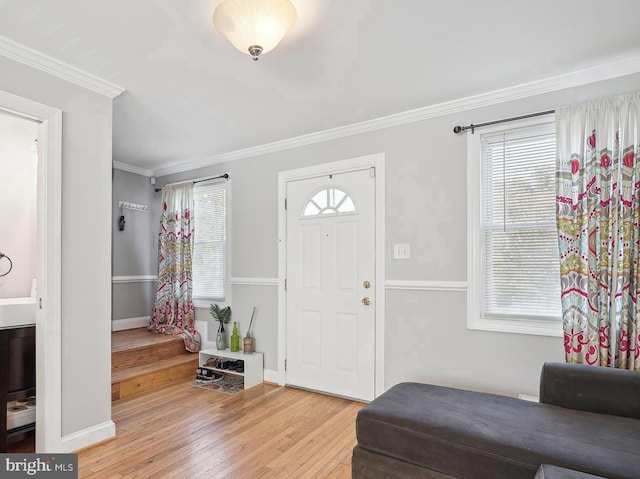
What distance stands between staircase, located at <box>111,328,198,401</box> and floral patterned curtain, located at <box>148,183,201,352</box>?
174mm

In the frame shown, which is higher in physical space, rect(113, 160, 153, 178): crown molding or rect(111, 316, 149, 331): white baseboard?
rect(113, 160, 153, 178): crown molding

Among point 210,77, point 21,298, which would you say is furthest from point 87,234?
point 210,77

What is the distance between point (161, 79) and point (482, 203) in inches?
94.0

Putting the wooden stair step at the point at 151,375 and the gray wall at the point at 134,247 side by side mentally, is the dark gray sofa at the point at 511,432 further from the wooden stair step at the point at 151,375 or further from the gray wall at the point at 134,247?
the gray wall at the point at 134,247

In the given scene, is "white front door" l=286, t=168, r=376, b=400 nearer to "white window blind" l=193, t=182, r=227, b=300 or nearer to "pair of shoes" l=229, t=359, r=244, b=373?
"pair of shoes" l=229, t=359, r=244, b=373

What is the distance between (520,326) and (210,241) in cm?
323

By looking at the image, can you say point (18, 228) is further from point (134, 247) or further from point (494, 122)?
point (494, 122)

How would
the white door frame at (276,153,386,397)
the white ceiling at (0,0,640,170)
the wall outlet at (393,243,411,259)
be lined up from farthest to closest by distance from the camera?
the white door frame at (276,153,386,397) < the wall outlet at (393,243,411,259) < the white ceiling at (0,0,640,170)

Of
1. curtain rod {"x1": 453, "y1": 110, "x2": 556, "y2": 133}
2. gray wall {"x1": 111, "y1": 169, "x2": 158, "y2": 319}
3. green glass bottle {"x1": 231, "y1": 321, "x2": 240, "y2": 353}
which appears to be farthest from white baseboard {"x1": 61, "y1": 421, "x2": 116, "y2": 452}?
curtain rod {"x1": 453, "y1": 110, "x2": 556, "y2": 133}

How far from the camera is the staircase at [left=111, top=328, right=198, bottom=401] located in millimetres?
3535

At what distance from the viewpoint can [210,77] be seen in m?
2.56

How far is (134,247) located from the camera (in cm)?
486

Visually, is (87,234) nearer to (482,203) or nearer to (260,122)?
(260,122)

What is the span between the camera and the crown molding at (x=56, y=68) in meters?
2.18
